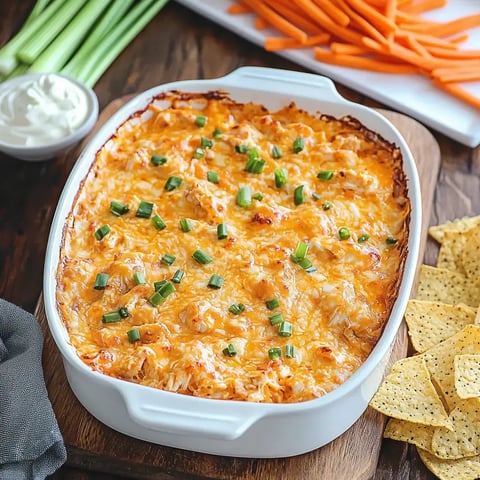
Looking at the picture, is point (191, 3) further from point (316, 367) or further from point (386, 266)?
point (316, 367)

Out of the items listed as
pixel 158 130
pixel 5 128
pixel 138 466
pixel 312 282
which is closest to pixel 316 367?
pixel 312 282

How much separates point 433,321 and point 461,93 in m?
1.41

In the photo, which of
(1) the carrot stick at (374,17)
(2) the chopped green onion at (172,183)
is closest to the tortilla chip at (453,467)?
(2) the chopped green onion at (172,183)

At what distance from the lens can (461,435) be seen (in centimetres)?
301

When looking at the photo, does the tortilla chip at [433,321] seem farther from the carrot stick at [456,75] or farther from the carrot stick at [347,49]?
→ the carrot stick at [347,49]

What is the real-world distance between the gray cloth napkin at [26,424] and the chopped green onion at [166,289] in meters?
0.47

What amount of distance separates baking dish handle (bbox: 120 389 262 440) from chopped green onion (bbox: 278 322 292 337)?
0.36m

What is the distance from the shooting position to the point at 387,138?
3545 millimetres

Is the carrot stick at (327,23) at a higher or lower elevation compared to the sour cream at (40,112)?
higher

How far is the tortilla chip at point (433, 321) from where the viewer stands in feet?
10.9

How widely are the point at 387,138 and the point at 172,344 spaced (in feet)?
4.17

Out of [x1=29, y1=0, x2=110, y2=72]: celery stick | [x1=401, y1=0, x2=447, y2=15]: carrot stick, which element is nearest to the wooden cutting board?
[x1=29, y1=0, x2=110, y2=72]: celery stick

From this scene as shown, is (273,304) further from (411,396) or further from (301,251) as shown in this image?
(411,396)

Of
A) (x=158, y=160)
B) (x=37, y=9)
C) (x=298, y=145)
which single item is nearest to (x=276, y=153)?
(x=298, y=145)
